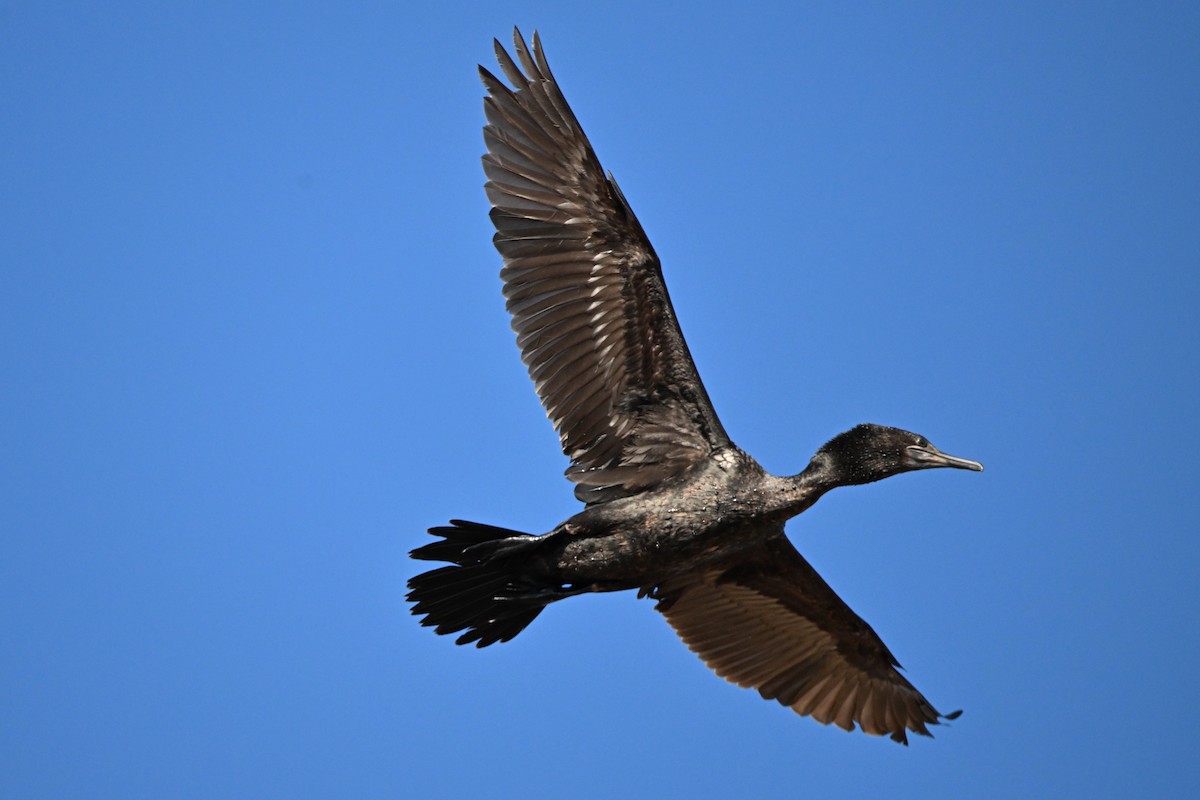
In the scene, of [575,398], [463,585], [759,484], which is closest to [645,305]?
[575,398]

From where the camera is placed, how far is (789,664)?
29.0 feet

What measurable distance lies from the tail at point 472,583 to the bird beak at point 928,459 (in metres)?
2.01

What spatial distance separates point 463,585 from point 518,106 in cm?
251

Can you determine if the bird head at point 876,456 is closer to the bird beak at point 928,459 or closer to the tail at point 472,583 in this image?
the bird beak at point 928,459

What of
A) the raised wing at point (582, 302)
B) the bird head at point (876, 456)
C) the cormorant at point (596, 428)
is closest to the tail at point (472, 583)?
the cormorant at point (596, 428)

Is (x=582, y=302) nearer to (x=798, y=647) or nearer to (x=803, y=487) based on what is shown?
(x=803, y=487)

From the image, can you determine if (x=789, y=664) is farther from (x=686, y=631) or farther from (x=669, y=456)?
(x=669, y=456)

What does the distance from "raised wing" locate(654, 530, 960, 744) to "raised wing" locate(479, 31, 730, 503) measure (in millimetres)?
1166

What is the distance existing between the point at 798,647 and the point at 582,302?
2600 millimetres

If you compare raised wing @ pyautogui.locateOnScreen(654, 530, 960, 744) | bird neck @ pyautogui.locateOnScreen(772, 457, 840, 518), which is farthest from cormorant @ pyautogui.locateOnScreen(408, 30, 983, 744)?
raised wing @ pyautogui.locateOnScreen(654, 530, 960, 744)

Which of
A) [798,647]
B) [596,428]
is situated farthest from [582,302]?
[798,647]

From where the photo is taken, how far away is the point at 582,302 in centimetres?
776

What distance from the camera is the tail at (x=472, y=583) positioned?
24.5 feet

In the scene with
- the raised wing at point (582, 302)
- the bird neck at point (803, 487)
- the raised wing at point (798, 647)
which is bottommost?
the raised wing at point (798, 647)
